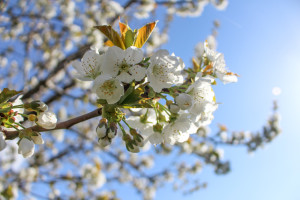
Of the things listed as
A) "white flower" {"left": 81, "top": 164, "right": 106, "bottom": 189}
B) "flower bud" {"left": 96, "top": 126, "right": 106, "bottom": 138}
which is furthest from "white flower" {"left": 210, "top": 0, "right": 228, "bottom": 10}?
"flower bud" {"left": 96, "top": 126, "right": 106, "bottom": 138}

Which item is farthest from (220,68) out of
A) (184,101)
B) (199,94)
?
(184,101)

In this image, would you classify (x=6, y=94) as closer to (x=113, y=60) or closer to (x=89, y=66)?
(x=89, y=66)

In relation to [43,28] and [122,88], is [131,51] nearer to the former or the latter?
[122,88]

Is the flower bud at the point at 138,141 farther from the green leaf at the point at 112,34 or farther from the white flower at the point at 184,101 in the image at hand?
the green leaf at the point at 112,34

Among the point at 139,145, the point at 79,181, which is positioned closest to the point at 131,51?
the point at 139,145

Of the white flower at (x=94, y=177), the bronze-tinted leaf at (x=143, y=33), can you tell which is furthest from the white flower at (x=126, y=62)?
the white flower at (x=94, y=177)
